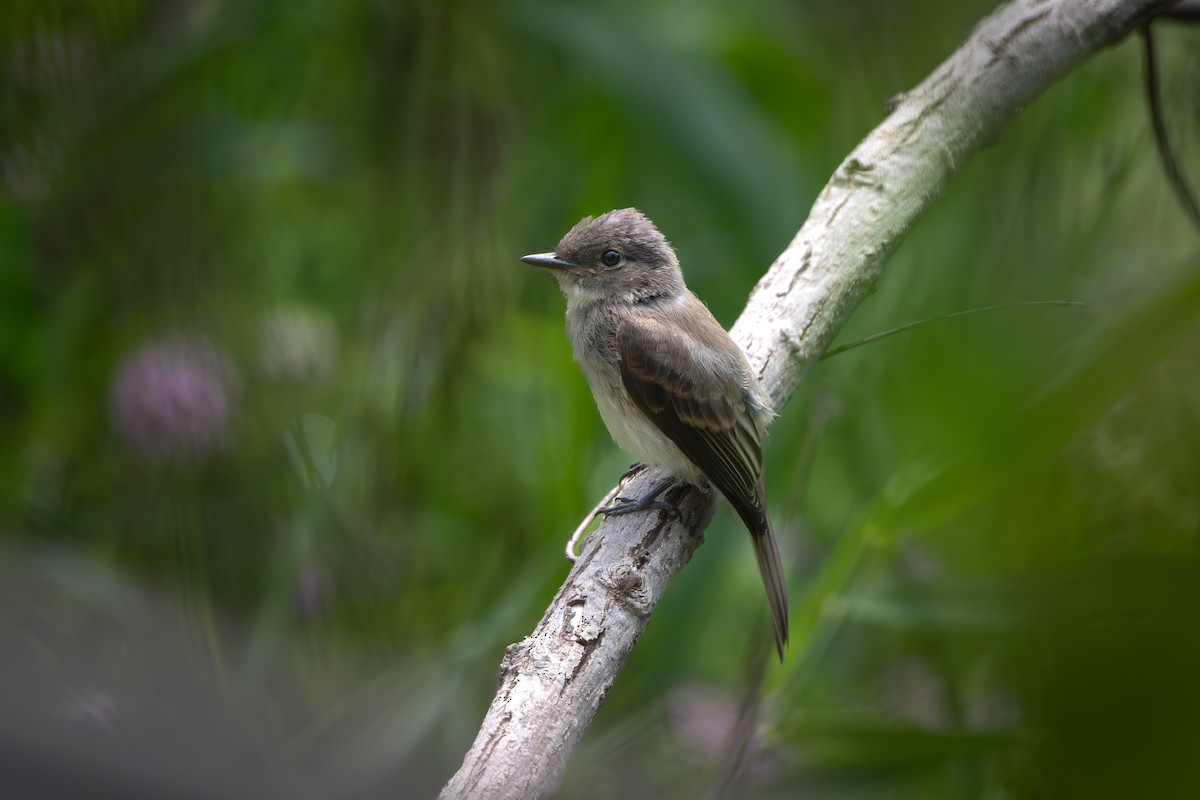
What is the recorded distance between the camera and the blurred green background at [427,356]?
2.68m

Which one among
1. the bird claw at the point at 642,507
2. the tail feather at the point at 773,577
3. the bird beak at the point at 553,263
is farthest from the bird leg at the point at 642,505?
the bird beak at the point at 553,263

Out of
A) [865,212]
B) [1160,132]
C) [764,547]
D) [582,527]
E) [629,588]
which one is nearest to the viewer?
[629,588]

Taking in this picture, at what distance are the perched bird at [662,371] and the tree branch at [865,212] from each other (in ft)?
→ 0.26

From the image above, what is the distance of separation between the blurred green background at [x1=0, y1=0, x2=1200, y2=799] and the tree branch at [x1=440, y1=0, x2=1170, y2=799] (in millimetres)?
138

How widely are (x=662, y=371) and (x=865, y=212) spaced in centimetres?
71

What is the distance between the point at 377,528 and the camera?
3.80m

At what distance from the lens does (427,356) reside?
3.88 m

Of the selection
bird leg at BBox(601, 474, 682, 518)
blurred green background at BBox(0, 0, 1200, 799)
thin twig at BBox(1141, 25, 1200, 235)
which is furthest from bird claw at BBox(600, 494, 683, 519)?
thin twig at BBox(1141, 25, 1200, 235)

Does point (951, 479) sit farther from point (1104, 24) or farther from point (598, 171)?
point (598, 171)

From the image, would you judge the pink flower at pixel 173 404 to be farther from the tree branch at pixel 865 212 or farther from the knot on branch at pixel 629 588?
the knot on branch at pixel 629 588

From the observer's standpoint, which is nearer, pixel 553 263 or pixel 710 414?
pixel 710 414

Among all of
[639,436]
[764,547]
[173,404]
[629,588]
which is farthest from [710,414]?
[173,404]

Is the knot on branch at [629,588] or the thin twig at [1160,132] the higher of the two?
the thin twig at [1160,132]

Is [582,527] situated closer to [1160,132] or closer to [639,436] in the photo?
[639,436]
